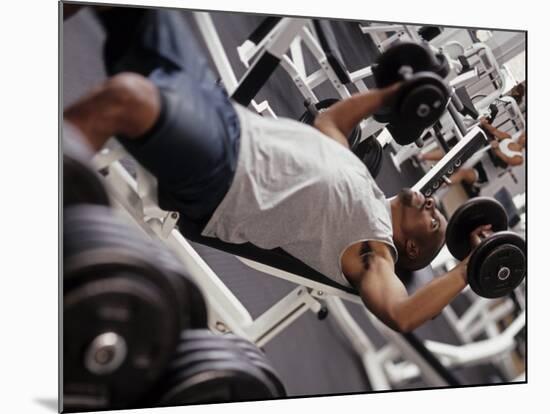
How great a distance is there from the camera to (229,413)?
1773 millimetres

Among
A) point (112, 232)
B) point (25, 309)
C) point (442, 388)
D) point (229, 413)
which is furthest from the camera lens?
point (442, 388)

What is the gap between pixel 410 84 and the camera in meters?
1.86

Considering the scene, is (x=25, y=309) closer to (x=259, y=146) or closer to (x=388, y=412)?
(x=259, y=146)

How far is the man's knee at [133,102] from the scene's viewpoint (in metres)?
1.58

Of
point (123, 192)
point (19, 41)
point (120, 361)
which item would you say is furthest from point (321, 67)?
point (120, 361)

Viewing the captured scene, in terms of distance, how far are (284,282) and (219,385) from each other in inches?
11.4

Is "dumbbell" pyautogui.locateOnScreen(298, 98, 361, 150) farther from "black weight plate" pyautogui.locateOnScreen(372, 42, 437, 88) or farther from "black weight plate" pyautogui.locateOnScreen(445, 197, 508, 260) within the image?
"black weight plate" pyautogui.locateOnScreen(445, 197, 508, 260)

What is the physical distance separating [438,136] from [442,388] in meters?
0.69

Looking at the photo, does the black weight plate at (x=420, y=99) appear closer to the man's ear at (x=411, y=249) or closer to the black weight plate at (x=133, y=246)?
the man's ear at (x=411, y=249)

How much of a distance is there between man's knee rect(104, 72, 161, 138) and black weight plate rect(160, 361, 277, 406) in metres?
0.54

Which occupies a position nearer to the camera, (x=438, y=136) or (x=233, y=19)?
(x=233, y=19)

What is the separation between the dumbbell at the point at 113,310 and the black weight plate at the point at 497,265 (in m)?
0.81

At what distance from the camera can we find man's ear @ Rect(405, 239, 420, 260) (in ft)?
6.36

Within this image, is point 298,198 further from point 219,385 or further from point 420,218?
point 219,385
